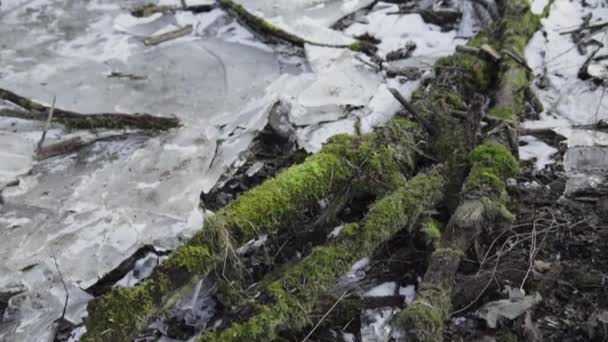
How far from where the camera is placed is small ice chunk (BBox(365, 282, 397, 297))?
273cm

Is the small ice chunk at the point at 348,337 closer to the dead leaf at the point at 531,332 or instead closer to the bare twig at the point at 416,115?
the dead leaf at the point at 531,332

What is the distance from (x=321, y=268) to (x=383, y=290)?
41 cm

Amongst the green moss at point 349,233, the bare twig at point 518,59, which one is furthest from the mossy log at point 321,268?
the bare twig at point 518,59

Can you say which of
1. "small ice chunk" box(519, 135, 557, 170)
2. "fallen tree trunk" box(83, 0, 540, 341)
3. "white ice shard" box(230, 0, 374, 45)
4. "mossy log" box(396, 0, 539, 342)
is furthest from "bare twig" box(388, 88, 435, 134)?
"white ice shard" box(230, 0, 374, 45)

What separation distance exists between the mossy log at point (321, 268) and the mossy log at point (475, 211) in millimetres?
219

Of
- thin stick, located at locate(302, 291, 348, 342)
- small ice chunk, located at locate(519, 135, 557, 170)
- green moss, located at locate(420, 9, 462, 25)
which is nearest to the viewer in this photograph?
thin stick, located at locate(302, 291, 348, 342)

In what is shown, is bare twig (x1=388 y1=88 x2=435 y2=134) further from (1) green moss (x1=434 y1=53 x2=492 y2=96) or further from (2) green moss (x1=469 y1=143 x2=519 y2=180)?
(1) green moss (x1=434 y1=53 x2=492 y2=96)

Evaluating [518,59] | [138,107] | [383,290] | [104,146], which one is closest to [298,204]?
[383,290]

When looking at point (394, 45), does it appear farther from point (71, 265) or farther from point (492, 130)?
point (71, 265)

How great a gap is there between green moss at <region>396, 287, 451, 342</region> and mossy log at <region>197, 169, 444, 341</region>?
0.40 m

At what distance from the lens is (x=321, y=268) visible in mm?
2543

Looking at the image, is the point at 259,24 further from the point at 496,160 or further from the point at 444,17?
the point at 496,160

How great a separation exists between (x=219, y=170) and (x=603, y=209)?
233 cm

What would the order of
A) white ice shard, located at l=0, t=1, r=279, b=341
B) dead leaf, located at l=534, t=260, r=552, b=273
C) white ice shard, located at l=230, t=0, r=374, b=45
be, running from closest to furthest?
dead leaf, located at l=534, t=260, r=552, b=273
white ice shard, located at l=0, t=1, r=279, b=341
white ice shard, located at l=230, t=0, r=374, b=45
